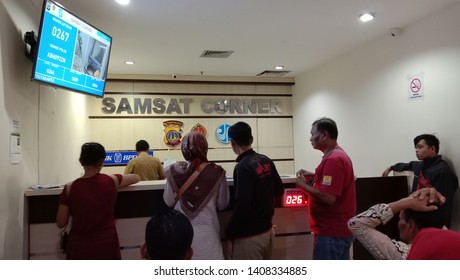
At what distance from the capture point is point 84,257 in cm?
187

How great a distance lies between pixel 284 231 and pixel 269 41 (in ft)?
8.74

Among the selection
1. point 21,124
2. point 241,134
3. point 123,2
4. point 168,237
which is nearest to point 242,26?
point 123,2

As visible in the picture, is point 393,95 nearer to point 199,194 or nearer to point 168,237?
point 199,194

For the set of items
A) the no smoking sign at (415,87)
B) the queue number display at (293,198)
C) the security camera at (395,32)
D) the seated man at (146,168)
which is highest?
the security camera at (395,32)

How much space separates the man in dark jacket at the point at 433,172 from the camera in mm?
3119

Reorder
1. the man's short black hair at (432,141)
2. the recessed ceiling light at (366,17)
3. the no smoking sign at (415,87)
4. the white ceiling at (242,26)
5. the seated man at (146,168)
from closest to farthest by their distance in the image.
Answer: the white ceiling at (242,26) → the man's short black hair at (432,141) → the recessed ceiling light at (366,17) → the no smoking sign at (415,87) → the seated man at (146,168)

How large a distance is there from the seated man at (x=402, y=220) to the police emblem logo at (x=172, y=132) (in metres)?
5.08

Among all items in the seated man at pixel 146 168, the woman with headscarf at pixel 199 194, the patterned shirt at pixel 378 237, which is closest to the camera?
the patterned shirt at pixel 378 237

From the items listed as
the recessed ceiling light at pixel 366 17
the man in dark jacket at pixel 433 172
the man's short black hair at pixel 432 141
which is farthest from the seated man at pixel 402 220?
the recessed ceiling light at pixel 366 17

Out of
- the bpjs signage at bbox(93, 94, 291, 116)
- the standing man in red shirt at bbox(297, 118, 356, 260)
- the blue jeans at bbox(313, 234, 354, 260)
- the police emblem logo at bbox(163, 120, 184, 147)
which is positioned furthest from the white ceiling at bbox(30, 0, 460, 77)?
the blue jeans at bbox(313, 234, 354, 260)

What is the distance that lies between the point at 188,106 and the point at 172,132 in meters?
0.60

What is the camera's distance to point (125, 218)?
230 centimetres

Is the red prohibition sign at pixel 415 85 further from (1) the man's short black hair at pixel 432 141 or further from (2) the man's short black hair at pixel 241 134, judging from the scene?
(2) the man's short black hair at pixel 241 134

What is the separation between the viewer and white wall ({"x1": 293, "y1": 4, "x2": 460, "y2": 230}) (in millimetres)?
3346
